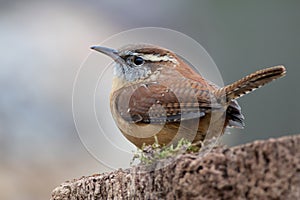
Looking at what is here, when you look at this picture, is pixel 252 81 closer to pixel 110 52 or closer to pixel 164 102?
pixel 164 102

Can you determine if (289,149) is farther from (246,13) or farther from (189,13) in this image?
(189,13)

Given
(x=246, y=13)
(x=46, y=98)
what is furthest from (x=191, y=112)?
(x=246, y=13)

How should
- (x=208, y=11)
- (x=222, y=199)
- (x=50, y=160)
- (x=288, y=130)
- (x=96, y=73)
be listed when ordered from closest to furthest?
(x=222, y=199) → (x=96, y=73) → (x=288, y=130) → (x=50, y=160) → (x=208, y=11)

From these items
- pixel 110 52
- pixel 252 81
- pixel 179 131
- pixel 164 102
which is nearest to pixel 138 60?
pixel 110 52

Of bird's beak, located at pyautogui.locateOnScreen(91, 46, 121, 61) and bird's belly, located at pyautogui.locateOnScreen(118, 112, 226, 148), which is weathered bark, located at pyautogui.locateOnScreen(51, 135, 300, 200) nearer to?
bird's belly, located at pyautogui.locateOnScreen(118, 112, 226, 148)

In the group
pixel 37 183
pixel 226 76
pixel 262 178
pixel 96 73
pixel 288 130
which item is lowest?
pixel 262 178

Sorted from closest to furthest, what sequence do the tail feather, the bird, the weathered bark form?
the weathered bark → the tail feather → the bird

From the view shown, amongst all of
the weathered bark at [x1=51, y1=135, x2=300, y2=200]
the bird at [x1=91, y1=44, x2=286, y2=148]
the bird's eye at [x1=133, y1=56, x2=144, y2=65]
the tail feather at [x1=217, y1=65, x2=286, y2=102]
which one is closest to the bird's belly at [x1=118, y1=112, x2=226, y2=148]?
the bird at [x1=91, y1=44, x2=286, y2=148]
